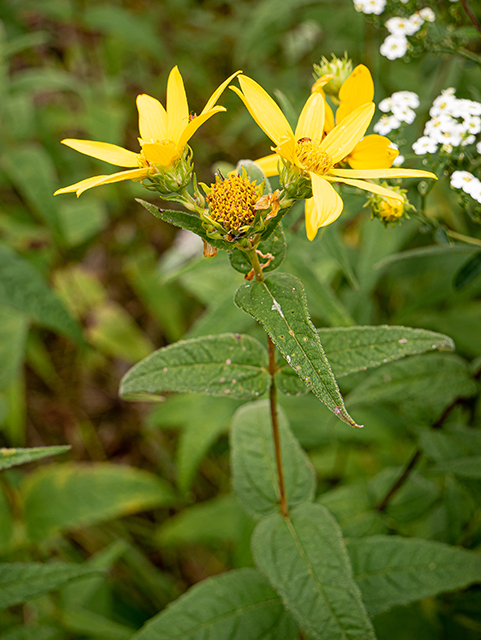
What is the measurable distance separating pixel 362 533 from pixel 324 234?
71 centimetres

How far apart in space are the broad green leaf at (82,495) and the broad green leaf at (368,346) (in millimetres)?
1023

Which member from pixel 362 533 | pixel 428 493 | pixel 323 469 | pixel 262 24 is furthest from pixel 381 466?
pixel 262 24

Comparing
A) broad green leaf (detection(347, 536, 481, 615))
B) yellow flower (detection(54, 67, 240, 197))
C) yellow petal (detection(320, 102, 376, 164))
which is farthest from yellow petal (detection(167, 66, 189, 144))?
broad green leaf (detection(347, 536, 481, 615))

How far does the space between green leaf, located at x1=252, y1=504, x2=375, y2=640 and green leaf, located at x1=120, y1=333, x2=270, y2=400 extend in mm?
274

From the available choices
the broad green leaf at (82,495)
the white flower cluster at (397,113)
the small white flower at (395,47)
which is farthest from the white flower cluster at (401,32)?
the broad green leaf at (82,495)

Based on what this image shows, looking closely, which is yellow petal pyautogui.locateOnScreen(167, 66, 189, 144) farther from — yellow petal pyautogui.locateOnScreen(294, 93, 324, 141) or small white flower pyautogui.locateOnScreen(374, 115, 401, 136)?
small white flower pyautogui.locateOnScreen(374, 115, 401, 136)

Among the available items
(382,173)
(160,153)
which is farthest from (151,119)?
(382,173)

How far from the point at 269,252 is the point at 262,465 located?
48 cm

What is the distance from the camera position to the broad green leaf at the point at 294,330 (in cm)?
62

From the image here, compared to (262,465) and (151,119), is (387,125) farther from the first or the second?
(262,465)

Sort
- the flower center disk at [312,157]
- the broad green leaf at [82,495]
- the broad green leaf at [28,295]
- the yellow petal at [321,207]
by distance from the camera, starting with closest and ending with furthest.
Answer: the yellow petal at [321,207] → the flower center disk at [312,157] → the broad green leaf at [28,295] → the broad green leaf at [82,495]

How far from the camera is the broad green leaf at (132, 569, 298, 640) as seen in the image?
0.91 meters

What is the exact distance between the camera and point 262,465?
40.8 inches

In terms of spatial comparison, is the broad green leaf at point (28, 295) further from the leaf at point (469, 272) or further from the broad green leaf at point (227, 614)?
the leaf at point (469, 272)
